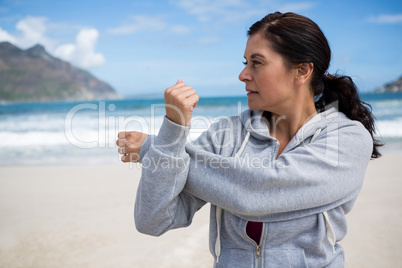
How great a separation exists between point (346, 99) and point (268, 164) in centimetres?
56

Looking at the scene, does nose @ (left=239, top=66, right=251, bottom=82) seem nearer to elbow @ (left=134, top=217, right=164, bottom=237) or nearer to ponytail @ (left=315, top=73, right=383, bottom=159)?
ponytail @ (left=315, top=73, right=383, bottom=159)

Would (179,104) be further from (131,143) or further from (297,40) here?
(297,40)

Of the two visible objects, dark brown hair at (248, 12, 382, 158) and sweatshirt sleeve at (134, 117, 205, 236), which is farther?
dark brown hair at (248, 12, 382, 158)

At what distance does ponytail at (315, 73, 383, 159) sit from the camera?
1438mm

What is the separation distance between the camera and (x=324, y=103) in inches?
60.6

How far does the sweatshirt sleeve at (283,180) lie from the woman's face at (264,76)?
224 millimetres

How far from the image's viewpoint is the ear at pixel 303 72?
4.25 ft

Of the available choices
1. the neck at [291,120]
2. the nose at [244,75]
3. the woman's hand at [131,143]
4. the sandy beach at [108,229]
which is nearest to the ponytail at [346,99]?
the neck at [291,120]

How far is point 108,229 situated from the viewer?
3494 millimetres

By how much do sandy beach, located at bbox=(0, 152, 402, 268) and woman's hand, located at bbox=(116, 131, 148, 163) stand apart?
1.84 meters

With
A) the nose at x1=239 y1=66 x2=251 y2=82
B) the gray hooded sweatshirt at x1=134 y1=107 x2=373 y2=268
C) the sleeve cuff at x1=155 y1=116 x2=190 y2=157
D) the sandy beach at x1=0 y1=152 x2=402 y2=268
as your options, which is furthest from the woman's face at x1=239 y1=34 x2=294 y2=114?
the sandy beach at x1=0 y1=152 x2=402 y2=268

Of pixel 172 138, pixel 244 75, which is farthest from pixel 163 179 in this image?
pixel 244 75

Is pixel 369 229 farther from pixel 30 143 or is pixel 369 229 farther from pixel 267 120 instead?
pixel 30 143

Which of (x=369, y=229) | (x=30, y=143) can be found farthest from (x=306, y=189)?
(x=30, y=143)
